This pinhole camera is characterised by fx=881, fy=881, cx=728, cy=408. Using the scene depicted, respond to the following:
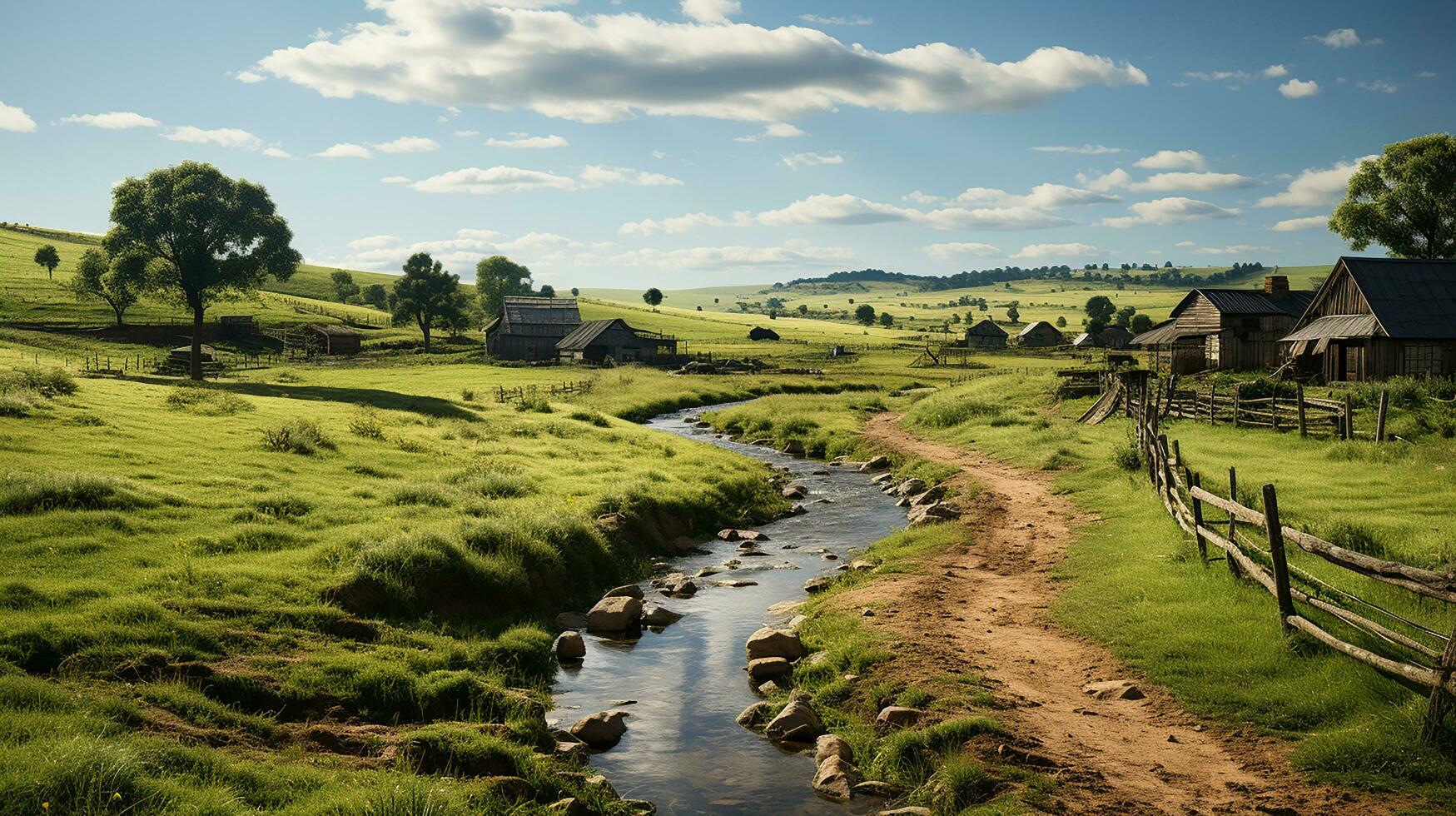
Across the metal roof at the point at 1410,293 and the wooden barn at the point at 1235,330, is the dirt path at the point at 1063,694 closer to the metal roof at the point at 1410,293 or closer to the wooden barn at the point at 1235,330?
the metal roof at the point at 1410,293

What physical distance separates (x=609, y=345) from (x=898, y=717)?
84961mm

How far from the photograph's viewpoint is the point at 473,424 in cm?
3791

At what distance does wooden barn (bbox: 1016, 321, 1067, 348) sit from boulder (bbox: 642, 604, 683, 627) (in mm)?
123132

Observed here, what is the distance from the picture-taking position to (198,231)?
55.9m

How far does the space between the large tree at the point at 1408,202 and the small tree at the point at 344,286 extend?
147 m

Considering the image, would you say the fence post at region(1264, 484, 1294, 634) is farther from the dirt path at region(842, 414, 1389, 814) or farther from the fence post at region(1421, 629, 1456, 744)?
the fence post at region(1421, 629, 1456, 744)

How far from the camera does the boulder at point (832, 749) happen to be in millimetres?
12062

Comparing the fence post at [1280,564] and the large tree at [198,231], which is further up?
the large tree at [198,231]

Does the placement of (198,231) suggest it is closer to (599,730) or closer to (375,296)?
(599,730)

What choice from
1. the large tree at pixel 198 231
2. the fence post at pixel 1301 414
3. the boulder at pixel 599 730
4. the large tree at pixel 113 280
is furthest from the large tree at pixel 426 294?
the boulder at pixel 599 730

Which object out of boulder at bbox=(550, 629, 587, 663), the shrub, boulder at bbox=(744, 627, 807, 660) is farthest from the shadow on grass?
boulder at bbox=(744, 627, 807, 660)

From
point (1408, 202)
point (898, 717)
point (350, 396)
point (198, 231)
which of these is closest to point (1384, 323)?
point (1408, 202)

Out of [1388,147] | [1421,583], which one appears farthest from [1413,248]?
[1421,583]

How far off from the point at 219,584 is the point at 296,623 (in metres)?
1.61
